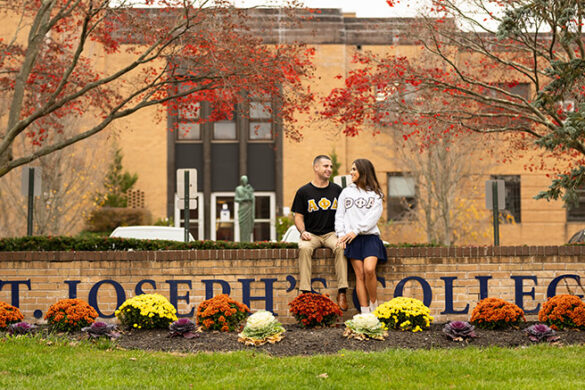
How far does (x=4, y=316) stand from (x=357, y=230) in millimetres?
4419

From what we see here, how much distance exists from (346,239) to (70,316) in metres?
3.44

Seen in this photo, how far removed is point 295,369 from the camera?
6191mm

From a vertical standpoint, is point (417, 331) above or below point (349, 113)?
below

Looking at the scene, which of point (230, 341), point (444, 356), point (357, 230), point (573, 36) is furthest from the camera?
point (573, 36)

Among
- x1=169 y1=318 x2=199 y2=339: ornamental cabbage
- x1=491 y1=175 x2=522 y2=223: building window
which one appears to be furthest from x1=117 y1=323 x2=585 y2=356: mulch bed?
x1=491 y1=175 x2=522 y2=223: building window

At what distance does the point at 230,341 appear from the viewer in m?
7.58

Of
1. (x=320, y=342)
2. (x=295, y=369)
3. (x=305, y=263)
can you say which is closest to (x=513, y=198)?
(x=305, y=263)

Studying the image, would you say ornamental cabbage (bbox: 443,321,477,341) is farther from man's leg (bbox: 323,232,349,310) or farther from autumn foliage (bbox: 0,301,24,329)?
autumn foliage (bbox: 0,301,24,329)

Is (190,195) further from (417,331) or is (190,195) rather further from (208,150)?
(208,150)

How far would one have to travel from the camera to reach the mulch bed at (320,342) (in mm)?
7250

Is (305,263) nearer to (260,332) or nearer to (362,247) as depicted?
(362,247)

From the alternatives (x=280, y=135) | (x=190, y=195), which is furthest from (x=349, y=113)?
(x=280, y=135)

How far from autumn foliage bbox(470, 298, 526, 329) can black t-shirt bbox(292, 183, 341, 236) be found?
2.27 metres

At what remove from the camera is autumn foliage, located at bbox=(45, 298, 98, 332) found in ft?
27.1
